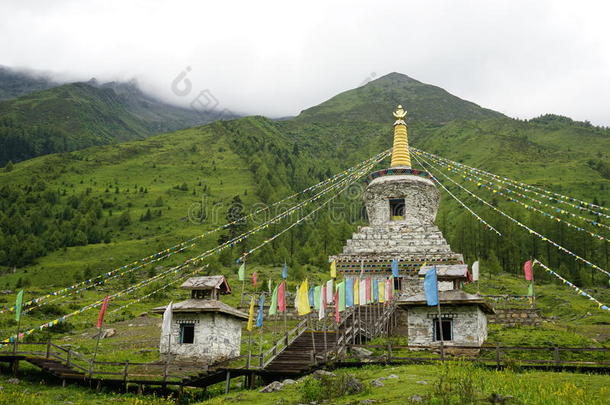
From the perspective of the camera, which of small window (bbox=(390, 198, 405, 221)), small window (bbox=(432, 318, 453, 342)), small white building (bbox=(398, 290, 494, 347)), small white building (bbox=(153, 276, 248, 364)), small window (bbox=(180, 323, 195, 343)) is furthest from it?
small window (bbox=(390, 198, 405, 221))

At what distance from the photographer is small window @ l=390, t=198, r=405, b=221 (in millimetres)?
40594

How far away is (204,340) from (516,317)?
1909cm

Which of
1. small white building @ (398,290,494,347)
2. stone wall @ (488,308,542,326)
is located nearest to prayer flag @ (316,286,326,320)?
small white building @ (398,290,494,347)

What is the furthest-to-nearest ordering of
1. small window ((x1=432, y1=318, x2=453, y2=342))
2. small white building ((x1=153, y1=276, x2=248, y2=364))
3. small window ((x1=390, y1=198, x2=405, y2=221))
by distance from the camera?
1. small window ((x1=390, y1=198, x2=405, y2=221))
2. small white building ((x1=153, y1=276, x2=248, y2=364))
3. small window ((x1=432, y1=318, x2=453, y2=342))

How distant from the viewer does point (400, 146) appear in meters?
44.3

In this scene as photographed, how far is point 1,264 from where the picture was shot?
78.9 meters

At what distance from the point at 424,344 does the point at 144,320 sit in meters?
23.4

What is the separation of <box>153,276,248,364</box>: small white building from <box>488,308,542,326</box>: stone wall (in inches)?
645

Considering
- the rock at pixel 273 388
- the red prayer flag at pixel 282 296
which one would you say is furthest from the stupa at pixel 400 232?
the rock at pixel 273 388

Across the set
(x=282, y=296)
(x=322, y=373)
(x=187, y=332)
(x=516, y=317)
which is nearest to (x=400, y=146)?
(x=516, y=317)

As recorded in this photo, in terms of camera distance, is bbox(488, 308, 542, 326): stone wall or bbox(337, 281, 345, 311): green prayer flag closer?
bbox(337, 281, 345, 311): green prayer flag

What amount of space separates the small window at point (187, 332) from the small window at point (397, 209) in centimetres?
2028

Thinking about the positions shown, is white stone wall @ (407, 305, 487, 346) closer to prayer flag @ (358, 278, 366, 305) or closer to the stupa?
prayer flag @ (358, 278, 366, 305)

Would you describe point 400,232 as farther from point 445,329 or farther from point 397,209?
point 445,329
